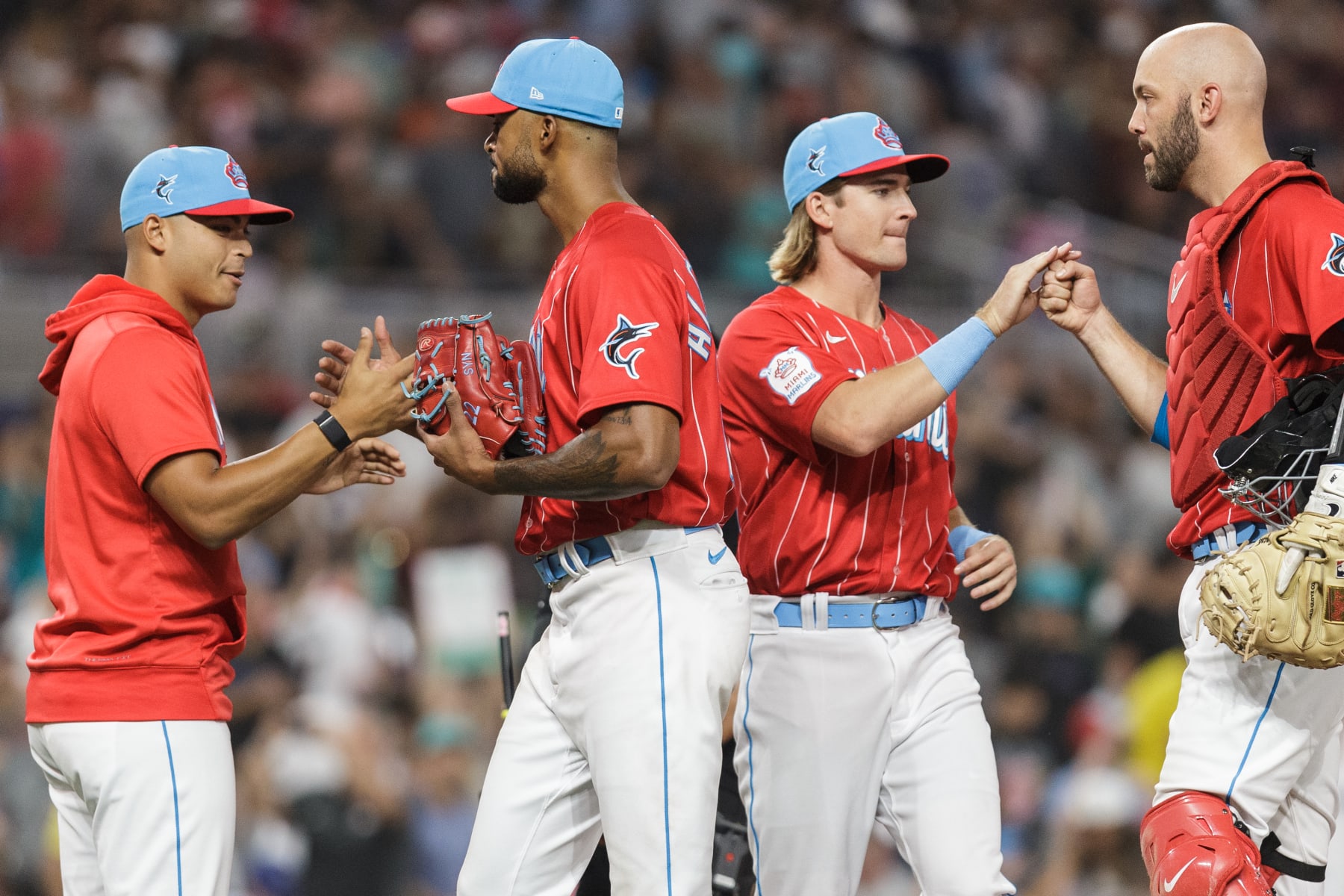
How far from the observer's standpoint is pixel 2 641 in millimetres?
6820

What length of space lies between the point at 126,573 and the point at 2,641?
3.79 m

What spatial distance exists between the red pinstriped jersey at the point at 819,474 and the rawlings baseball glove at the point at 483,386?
0.74 meters

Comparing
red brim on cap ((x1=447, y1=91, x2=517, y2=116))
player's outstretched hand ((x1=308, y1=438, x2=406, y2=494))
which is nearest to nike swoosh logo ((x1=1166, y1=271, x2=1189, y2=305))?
red brim on cap ((x1=447, y1=91, x2=517, y2=116))

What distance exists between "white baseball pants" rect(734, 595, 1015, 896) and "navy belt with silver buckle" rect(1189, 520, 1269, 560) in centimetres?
71

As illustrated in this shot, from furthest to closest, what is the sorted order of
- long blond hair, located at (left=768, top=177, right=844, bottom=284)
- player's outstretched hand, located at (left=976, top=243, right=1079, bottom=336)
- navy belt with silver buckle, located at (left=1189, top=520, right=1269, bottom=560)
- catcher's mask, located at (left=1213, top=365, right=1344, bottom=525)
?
1. long blond hair, located at (left=768, top=177, right=844, bottom=284)
2. player's outstretched hand, located at (left=976, top=243, right=1079, bottom=336)
3. navy belt with silver buckle, located at (left=1189, top=520, right=1269, bottom=560)
4. catcher's mask, located at (left=1213, top=365, right=1344, bottom=525)

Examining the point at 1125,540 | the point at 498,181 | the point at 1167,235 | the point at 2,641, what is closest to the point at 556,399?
A: the point at 498,181

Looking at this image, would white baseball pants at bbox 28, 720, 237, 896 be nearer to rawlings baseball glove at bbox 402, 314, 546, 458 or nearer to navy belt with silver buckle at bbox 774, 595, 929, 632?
rawlings baseball glove at bbox 402, 314, 546, 458

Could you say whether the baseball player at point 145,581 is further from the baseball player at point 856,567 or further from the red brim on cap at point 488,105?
the baseball player at point 856,567

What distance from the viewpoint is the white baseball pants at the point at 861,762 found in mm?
3902

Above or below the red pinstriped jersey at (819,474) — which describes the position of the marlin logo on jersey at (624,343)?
above

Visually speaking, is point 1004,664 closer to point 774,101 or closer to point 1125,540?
point 1125,540

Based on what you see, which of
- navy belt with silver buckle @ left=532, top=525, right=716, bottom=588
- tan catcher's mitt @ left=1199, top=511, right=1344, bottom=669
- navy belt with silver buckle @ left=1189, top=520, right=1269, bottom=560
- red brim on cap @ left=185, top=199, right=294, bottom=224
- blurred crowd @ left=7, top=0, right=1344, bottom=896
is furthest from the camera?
blurred crowd @ left=7, top=0, right=1344, bottom=896

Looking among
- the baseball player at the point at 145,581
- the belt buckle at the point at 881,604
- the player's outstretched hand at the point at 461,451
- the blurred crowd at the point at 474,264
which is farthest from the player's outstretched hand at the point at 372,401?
the blurred crowd at the point at 474,264

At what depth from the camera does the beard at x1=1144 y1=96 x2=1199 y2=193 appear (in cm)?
389
